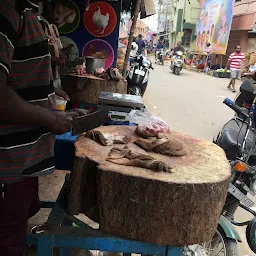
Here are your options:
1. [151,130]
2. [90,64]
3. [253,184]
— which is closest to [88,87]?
[90,64]

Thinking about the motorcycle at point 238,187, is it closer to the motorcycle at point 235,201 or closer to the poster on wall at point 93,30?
the motorcycle at point 235,201

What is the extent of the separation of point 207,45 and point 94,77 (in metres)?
17.1

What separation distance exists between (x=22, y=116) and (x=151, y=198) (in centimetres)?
73

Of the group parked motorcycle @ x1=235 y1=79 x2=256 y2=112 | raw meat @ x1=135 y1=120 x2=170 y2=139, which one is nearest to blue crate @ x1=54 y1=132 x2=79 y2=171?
raw meat @ x1=135 y1=120 x2=170 y2=139

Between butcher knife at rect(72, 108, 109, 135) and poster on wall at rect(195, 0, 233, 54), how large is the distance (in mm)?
17378

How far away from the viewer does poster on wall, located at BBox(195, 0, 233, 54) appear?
17719mm

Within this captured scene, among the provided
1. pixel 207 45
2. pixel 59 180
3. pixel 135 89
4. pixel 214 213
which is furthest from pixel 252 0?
pixel 214 213

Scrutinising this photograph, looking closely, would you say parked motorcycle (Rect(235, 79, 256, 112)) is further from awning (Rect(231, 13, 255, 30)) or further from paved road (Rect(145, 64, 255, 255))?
awning (Rect(231, 13, 255, 30))

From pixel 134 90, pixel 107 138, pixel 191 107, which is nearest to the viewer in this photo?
pixel 107 138

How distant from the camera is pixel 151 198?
153 centimetres

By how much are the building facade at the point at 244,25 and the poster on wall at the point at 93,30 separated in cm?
1332

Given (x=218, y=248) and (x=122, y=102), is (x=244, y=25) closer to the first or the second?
(x=122, y=102)

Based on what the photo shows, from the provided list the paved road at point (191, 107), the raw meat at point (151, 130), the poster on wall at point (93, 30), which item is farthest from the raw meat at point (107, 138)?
the poster on wall at point (93, 30)

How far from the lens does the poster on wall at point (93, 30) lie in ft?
16.5
